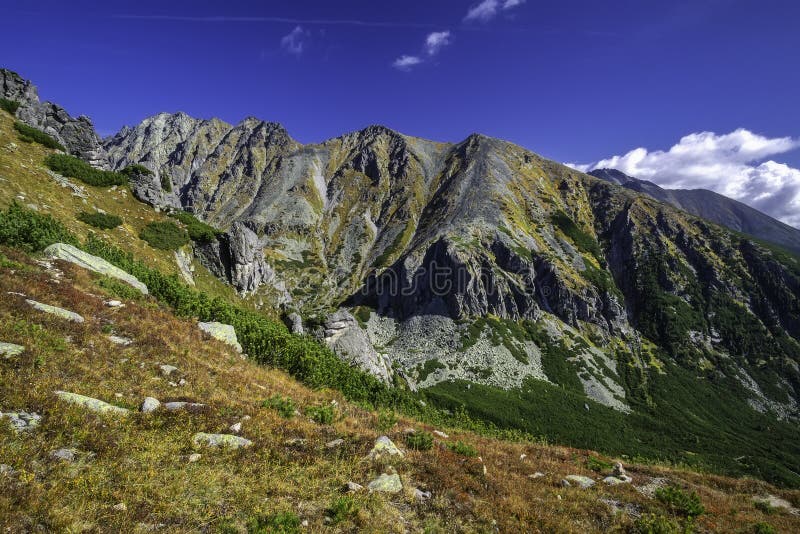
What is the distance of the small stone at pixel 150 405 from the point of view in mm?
9750

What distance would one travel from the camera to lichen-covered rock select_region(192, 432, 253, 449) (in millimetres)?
8922

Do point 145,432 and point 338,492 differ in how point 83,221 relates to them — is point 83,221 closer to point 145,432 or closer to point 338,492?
point 145,432

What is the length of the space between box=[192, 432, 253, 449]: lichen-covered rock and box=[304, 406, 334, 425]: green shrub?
3.42 m

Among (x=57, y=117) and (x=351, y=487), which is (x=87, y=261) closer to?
(x=351, y=487)

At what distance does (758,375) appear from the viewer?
6644 inches

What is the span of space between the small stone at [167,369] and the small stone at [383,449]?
771 cm

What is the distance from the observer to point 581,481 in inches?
479

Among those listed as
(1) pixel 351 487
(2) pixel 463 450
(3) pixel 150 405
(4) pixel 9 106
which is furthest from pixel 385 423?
(4) pixel 9 106

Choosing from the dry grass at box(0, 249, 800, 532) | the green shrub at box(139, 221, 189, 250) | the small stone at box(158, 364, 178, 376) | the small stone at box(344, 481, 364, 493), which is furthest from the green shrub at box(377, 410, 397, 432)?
the green shrub at box(139, 221, 189, 250)

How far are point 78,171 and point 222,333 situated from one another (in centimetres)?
3634

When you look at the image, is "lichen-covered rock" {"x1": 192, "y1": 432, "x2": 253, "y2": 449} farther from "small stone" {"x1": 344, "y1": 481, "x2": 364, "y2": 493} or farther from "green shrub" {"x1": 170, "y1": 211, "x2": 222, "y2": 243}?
"green shrub" {"x1": 170, "y1": 211, "x2": 222, "y2": 243}

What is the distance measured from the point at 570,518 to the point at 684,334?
21964cm

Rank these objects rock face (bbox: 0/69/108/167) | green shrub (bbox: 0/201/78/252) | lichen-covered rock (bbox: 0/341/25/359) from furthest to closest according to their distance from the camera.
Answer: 1. rock face (bbox: 0/69/108/167)
2. green shrub (bbox: 0/201/78/252)
3. lichen-covered rock (bbox: 0/341/25/359)

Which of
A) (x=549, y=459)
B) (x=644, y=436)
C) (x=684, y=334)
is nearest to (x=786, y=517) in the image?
(x=549, y=459)
